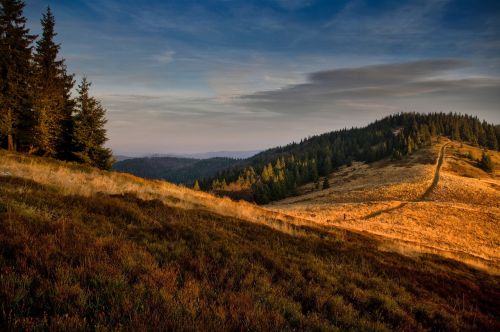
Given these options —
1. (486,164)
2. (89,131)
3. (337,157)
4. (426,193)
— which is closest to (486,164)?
(486,164)

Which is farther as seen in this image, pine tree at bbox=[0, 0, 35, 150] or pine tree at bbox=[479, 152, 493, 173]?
pine tree at bbox=[479, 152, 493, 173]

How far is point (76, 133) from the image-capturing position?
112ft

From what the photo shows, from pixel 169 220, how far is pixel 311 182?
402 feet

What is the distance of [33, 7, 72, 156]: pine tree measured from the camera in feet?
108

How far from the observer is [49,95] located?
37.8 meters

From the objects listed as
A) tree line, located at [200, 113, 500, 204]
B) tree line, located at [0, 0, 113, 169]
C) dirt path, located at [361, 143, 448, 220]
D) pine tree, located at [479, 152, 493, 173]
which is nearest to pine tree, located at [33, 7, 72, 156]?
tree line, located at [0, 0, 113, 169]

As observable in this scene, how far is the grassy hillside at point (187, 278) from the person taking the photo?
170 inches

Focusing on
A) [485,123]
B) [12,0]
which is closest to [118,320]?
[12,0]

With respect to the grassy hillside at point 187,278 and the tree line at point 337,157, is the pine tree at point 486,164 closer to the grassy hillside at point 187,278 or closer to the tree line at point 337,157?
the tree line at point 337,157

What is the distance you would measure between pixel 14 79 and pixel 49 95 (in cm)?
516

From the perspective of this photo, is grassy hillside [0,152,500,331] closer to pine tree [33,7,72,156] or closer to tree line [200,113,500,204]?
pine tree [33,7,72,156]

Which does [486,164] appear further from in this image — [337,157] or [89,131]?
[89,131]

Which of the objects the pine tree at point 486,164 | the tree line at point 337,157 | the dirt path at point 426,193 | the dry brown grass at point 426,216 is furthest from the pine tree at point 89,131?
the pine tree at point 486,164

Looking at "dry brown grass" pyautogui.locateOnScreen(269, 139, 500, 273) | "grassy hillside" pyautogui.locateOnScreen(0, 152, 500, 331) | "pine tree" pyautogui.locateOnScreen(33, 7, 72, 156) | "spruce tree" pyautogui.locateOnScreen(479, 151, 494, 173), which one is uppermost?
"pine tree" pyautogui.locateOnScreen(33, 7, 72, 156)
